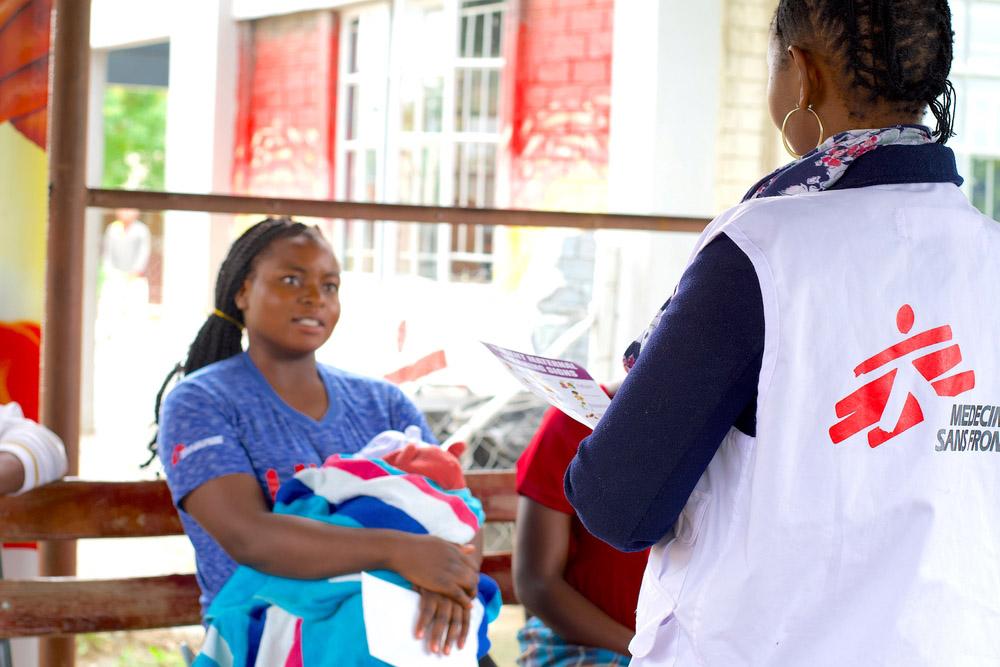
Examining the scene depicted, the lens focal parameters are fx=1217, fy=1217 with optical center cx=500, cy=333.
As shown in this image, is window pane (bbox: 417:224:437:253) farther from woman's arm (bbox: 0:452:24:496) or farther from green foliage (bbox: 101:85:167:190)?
green foliage (bbox: 101:85:167:190)

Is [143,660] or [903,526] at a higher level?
[903,526]

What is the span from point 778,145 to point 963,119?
1099 millimetres

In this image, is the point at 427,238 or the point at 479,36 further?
the point at 427,238

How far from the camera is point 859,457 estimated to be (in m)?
1.19

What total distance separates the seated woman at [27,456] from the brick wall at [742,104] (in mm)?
4285

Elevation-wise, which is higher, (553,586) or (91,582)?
(553,586)

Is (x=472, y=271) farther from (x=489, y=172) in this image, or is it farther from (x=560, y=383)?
(x=560, y=383)

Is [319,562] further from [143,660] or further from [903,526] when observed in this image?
[143,660]

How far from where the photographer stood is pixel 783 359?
1173mm

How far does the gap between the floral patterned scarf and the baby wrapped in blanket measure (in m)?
0.96

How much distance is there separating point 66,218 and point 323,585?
1008 millimetres

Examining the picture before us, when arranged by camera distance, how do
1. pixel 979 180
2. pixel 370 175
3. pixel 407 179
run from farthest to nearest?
1. pixel 370 175
2. pixel 407 179
3. pixel 979 180

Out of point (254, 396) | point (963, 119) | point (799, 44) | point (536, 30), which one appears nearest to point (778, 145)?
point (963, 119)

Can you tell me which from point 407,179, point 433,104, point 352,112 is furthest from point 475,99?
point 352,112
